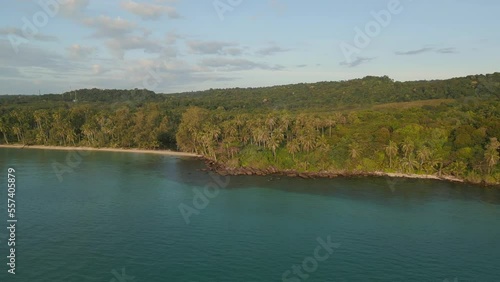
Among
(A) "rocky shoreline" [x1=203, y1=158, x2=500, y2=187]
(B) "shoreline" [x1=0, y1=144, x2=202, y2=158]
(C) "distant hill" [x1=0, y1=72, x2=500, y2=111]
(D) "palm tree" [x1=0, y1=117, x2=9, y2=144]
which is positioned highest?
(C) "distant hill" [x1=0, y1=72, x2=500, y2=111]

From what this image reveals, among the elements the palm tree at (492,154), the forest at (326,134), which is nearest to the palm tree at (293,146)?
the forest at (326,134)

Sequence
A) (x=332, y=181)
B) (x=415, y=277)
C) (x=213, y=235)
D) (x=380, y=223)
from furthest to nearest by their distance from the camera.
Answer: (x=332, y=181)
(x=380, y=223)
(x=213, y=235)
(x=415, y=277)

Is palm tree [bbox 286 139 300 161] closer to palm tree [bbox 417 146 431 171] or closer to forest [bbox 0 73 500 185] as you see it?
forest [bbox 0 73 500 185]

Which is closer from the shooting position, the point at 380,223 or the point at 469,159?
the point at 380,223

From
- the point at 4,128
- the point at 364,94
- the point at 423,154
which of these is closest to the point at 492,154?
the point at 423,154

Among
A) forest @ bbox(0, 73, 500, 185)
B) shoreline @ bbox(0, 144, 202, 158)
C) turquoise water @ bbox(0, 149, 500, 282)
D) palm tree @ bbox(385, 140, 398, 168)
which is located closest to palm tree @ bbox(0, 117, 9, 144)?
forest @ bbox(0, 73, 500, 185)

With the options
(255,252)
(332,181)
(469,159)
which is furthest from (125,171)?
(469,159)

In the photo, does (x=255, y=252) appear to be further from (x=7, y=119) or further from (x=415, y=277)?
(x=7, y=119)

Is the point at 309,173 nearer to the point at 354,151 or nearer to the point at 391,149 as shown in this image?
the point at 354,151
